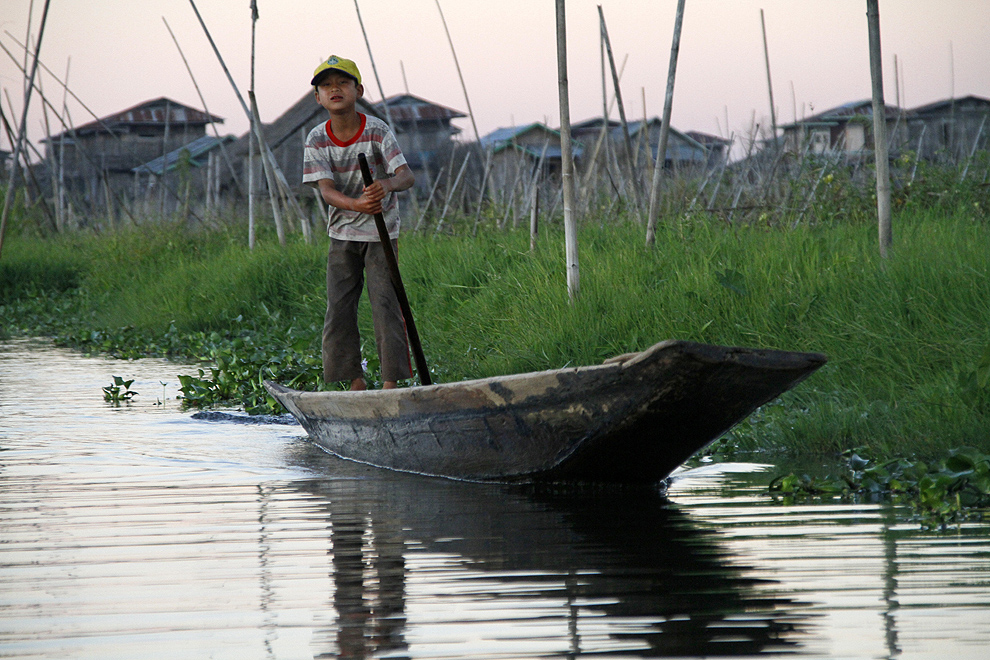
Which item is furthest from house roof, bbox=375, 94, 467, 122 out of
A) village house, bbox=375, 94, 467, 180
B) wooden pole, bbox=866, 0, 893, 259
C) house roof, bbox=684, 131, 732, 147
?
wooden pole, bbox=866, 0, 893, 259

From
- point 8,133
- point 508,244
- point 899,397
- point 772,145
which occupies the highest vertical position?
point 8,133

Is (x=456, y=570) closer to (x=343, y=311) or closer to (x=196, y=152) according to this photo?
(x=343, y=311)

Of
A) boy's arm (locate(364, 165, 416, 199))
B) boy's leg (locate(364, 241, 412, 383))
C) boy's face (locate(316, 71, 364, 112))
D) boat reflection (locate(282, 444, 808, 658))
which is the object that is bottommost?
boat reflection (locate(282, 444, 808, 658))

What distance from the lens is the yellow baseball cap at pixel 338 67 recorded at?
4074 millimetres

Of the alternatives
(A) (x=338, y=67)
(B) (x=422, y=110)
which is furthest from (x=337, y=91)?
(B) (x=422, y=110)

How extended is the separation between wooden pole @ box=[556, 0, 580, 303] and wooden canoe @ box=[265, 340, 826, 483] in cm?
164

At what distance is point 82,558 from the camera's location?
8.03 feet

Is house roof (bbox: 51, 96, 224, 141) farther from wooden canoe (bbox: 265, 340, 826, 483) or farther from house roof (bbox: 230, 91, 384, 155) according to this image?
wooden canoe (bbox: 265, 340, 826, 483)

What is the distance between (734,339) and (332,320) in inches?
69.4

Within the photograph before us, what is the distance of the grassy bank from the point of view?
12.1ft

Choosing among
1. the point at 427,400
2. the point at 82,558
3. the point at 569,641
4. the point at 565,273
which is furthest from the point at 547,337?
the point at 569,641

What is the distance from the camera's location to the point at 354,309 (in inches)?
173

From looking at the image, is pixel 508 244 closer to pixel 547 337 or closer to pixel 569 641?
pixel 547 337

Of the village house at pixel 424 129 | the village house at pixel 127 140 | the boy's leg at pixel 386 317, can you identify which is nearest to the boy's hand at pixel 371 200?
the boy's leg at pixel 386 317
